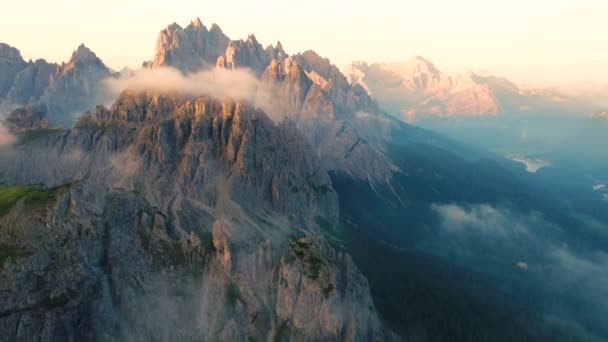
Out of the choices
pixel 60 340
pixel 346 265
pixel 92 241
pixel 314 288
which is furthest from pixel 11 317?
pixel 346 265

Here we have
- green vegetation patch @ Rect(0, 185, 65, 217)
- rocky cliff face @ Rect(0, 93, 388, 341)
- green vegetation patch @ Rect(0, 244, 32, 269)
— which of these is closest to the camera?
green vegetation patch @ Rect(0, 244, 32, 269)

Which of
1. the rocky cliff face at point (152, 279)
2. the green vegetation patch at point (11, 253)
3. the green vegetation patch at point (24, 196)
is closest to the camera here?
the green vegetation patch at point (11, 253)

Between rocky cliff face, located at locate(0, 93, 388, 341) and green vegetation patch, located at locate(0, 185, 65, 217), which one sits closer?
rocky cliff face, located at locate(0, 93, 388, 341)

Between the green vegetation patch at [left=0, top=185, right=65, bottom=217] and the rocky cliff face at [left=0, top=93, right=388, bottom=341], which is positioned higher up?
the green vegetation patch at [left=0, top=185, right=65, bottom=217]

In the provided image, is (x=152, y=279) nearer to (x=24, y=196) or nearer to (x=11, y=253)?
(x=11, y=253)

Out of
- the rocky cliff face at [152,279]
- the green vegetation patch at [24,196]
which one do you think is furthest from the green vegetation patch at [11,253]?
the green vegetation patch at [24,196]

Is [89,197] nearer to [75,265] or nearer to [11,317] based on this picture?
[75,265]

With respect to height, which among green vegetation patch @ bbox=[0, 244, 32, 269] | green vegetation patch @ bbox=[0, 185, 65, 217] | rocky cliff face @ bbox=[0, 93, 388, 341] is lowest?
rocky cliff face @ bbox=[0, 93, 388, 341]

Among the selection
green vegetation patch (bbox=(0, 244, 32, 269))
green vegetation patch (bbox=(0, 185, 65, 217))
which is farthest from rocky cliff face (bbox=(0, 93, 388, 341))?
green vegetation patch (bbox=(0, 185, 65, 217))

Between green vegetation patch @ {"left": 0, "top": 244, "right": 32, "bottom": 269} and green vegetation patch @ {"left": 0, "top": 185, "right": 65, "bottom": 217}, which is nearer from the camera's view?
green vegetation patch @ {"left": 0, "top": 244, "right": 32, "bottom": 269}

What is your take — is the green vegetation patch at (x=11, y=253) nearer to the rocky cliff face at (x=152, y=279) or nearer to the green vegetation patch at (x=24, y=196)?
the rocky cliff face at (x=152, y=279)

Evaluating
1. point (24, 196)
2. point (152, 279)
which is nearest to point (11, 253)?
point (24, 196)

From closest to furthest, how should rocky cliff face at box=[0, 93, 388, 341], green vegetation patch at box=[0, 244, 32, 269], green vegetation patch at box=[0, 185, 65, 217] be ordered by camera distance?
green vegetation patch at box=[0, 244, 32, 269] < rocky cliff face at box=[0, 93, 388, 341] < green vegetation patch at box=[0, 185, 65, 217]

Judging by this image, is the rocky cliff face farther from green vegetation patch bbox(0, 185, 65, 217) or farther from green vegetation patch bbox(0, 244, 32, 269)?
green vegetation patch bbox(0, 185, 65, 217)
